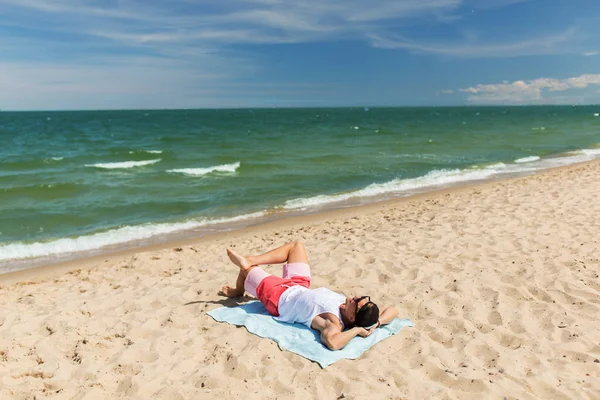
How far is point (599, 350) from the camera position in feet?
13.7

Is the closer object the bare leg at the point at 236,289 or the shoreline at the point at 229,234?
the bare leg at the point at 236,289

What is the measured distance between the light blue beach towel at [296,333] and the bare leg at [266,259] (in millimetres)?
356

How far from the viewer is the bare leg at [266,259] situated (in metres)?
5.48

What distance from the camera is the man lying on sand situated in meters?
4.58

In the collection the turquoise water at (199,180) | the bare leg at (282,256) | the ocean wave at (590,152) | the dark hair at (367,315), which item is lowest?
the turquoise water at (199,180)

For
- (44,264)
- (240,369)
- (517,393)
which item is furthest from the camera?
(44,264)

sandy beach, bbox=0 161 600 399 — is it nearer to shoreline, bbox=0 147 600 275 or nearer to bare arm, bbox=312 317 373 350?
bare arm, bbox=312 317 373 350

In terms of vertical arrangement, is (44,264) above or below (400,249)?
below

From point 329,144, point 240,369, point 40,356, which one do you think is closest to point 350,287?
point 240,369

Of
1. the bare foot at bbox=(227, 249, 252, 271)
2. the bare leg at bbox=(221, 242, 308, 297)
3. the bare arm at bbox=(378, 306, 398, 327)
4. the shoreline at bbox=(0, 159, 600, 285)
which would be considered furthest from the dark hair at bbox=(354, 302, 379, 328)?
the shoreline at bbox=(0, 159, 600, 285)

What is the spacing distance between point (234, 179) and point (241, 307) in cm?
1194

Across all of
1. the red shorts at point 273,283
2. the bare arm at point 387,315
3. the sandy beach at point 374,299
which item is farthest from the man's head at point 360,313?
the red shorts at point 273,283

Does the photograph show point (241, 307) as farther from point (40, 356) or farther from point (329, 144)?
point (329, 144)

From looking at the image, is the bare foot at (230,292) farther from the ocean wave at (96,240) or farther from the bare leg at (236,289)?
the ocean wave at (96,240)
